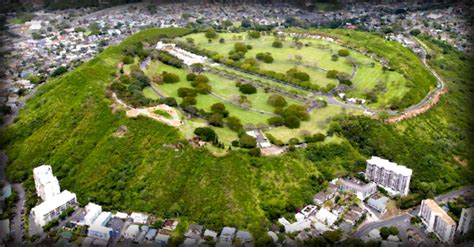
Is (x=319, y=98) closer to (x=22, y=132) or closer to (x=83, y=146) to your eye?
(x=83, y=146)

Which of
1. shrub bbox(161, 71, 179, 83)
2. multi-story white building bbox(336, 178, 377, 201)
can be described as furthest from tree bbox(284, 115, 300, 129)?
shrub bbox(161, 71, 179, 83)

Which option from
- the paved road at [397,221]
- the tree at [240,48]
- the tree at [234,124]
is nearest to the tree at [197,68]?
the tree at [240,48]

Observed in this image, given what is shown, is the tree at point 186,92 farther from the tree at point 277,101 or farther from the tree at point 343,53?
the tree at point 343,53

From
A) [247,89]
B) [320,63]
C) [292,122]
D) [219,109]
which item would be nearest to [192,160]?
[219,109]

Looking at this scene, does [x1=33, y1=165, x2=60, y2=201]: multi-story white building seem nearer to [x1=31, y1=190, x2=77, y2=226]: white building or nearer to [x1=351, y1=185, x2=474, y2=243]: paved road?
[x1=31, y1=190, x2=77, y2=226]: white building

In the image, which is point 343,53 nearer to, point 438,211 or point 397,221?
point 397,221

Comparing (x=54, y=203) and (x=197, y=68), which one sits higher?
(x=197, y=68)
